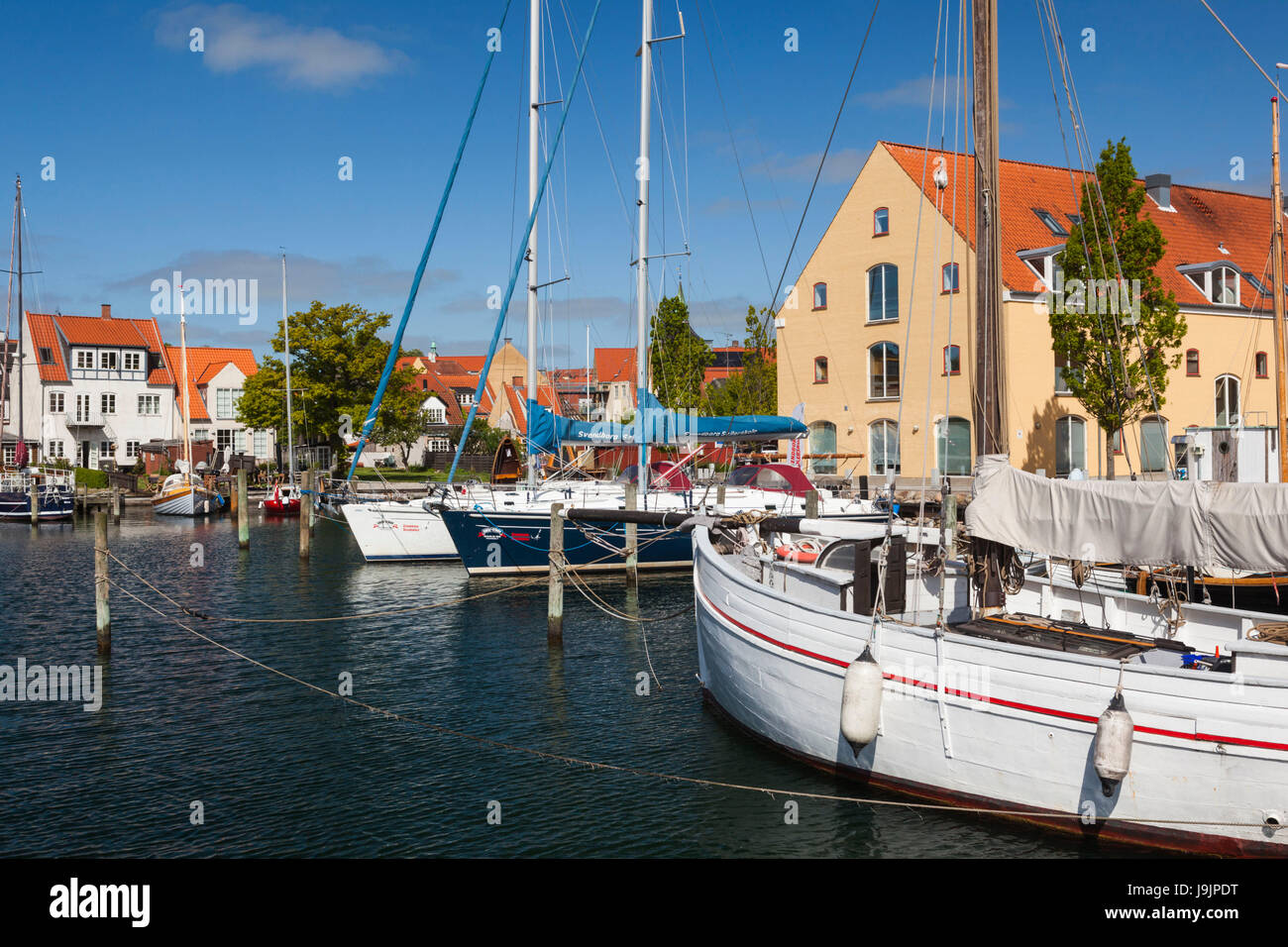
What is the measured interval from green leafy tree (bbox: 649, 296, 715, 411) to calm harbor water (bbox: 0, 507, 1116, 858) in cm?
3749

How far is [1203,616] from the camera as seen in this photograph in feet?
40.8

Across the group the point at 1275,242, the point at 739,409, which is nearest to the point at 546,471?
the point at 1275,242

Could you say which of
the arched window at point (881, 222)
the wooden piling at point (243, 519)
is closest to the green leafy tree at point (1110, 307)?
the arched window at point (881, 222)

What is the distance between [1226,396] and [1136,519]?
4076 cm

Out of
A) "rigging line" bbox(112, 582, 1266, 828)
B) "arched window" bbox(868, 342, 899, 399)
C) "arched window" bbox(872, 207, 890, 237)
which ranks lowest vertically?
"rigging line" bbox(112, 582, 1266, 828)

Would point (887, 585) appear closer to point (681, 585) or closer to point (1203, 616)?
point (1203, 616)

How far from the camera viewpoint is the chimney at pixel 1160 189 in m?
51.9

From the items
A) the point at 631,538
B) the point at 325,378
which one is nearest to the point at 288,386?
the point at 325,378

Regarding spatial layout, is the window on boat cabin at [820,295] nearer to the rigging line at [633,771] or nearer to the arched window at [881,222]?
the arched window at [881,222]

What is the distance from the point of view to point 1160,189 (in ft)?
171

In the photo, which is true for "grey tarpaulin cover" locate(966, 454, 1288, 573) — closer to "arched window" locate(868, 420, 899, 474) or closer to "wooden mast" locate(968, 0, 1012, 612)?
"wooden mast" locate(968, 0, 1012, 612)

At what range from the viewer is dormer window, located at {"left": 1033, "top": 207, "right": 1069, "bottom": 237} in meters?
46.0

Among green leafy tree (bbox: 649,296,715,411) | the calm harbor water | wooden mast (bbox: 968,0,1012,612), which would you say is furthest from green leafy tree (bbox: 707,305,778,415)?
wooden mast (bbox: 968,0,1012,612)
